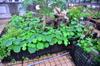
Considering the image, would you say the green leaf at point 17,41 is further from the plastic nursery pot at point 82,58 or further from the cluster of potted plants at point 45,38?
the plastic nursery pot at point 82,58

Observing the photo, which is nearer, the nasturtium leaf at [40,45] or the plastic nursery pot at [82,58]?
the plastic nursery pot at [82,58]

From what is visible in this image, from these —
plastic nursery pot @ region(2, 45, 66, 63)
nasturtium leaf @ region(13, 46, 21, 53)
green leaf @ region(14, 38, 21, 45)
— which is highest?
green leaf @ region(14, 38, 21, 45)

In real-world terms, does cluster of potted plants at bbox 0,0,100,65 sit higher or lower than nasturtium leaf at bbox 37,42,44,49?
higher

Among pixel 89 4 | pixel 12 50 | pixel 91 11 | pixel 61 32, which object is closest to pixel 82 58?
pixel 61 32

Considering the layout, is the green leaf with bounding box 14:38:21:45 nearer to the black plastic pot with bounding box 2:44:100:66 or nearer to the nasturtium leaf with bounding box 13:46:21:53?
the nasturtium leaf with bounding box 13:46:21:53

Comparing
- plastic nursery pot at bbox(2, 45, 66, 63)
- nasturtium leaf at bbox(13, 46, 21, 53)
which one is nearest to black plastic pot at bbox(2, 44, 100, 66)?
plastic nursery pot at bbox(2, 45, 66, 63)

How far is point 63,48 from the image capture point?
351 centimetres

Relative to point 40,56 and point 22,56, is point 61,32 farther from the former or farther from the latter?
point 22,56

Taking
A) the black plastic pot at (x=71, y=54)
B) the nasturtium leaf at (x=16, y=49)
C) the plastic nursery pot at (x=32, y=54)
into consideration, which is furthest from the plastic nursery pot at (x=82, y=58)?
the nasturtium leaf at (x=16, y=49)

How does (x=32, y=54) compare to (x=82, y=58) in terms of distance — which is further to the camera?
(x=32, y=54)

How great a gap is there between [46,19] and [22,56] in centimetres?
124

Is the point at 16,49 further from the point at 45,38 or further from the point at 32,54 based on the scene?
the point at 45,38

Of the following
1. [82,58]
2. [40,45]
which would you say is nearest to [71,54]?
[82,58]

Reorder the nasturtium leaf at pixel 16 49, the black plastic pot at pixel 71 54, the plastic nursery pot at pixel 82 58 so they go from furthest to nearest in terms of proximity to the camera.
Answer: the nasturtium leaf at pixel 16 49
the black plastic pot at pixel 71 54
the plastic nursery pot at pixel 82 58
